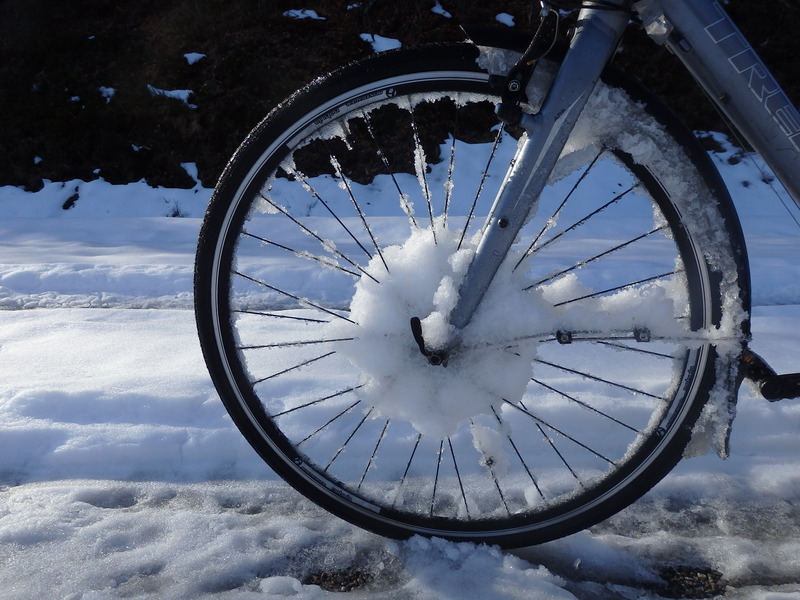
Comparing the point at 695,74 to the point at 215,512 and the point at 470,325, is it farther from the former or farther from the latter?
the point at 215,512

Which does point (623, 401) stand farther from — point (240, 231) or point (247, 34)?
point (247, 34)

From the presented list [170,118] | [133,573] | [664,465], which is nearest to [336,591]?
[133,573]

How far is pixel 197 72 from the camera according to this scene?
5.97 m

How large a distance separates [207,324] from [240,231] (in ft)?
0.74

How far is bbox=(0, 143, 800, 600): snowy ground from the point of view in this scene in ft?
4.12

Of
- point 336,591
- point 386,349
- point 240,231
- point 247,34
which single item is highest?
point 247,34

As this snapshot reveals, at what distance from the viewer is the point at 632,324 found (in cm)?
117

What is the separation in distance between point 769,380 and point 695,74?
628 millimetres

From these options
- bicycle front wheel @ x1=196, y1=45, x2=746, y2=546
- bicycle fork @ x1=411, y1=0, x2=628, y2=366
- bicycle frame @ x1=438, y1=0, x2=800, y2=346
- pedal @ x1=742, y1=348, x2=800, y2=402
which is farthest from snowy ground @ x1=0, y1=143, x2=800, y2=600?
bicycle frame @ x1=438, y1=0, x2=800, y2=346

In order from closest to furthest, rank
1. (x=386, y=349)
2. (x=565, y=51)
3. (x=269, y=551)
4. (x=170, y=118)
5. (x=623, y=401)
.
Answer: (x=565, y=51) < (x=386, y=349) < (x=269, y=551) < (x=623, y=401) < (x=170, y=118)

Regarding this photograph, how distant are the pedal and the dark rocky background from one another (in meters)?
5.14

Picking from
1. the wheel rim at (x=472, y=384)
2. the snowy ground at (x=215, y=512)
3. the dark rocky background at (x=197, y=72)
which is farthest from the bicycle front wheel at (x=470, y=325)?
the dark rocky background at (x=197, y=72)

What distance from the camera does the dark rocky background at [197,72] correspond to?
5.62 m

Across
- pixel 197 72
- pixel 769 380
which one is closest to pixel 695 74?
pixel 769 380
